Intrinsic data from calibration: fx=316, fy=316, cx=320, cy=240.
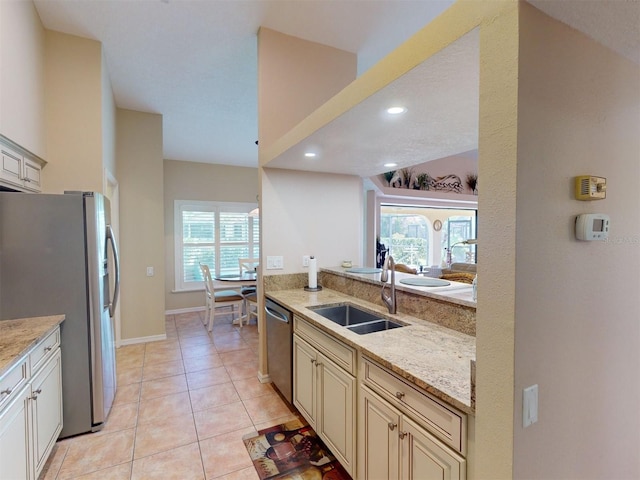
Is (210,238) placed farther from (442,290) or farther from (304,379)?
(442,290)

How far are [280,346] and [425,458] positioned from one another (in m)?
1.62

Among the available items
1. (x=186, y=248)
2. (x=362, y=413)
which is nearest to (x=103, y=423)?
(x=362, y=413)

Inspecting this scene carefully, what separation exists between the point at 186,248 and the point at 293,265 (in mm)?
3943

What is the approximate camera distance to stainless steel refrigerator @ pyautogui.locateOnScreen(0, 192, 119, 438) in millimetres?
2082

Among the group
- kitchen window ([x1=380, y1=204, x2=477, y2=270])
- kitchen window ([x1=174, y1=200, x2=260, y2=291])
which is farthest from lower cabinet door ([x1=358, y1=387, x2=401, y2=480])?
kitchen window ([x1=380, y1=204, x2=477, y2=270])

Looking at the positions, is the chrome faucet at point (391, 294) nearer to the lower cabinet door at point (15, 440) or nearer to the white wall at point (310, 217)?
the white wall at point (310, 217)

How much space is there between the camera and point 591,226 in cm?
98

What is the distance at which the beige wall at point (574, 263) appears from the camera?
2.87ft

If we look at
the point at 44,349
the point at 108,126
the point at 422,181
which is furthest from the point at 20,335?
the point at 422,181

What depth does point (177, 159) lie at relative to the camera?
20.1 feet

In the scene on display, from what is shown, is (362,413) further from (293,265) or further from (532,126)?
(293,265)

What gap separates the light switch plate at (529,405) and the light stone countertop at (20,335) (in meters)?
2.03

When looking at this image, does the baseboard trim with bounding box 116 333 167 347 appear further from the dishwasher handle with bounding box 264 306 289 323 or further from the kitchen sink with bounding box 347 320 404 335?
the kitchen sink with bounding box 347 320 404 335

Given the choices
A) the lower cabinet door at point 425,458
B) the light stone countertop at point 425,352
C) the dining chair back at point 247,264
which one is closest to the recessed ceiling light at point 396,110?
the light stone countertop at point 425,352
